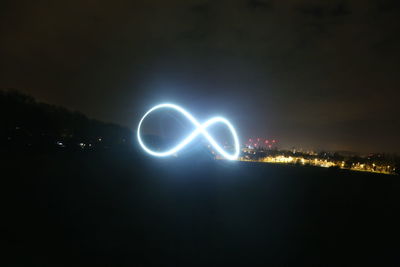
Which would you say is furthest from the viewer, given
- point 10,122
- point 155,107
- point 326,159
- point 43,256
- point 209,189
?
point 326,159

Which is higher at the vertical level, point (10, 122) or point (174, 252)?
point (10, 122)

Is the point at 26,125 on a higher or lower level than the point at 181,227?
higher

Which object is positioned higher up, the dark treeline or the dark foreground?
the dark treeline

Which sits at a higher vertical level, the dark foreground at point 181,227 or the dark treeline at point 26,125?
the dark treeline at point 26,125

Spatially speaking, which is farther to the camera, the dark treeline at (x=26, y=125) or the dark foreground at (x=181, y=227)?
the dark treeline at (x=26, y=125)

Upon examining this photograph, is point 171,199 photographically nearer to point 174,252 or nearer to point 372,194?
point 174,252

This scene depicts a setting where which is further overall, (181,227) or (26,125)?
(26,125)

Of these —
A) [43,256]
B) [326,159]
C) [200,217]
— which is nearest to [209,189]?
[200,217]

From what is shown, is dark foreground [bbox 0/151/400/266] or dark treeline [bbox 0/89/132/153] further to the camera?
dark treeline [bbox 0/89/132/153]
